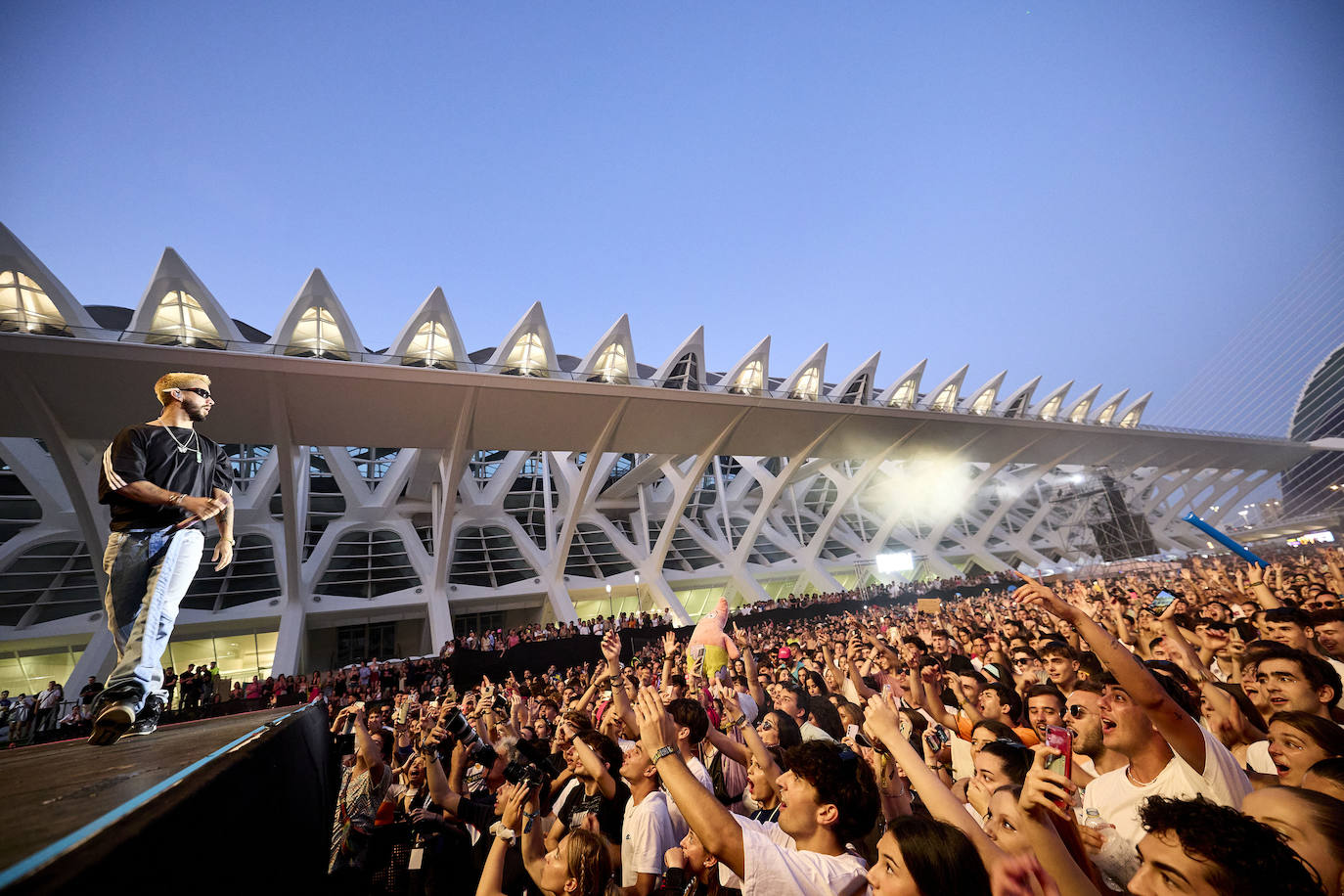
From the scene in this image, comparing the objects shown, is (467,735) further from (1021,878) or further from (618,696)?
(1021,878)

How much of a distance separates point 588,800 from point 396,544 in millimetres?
23275

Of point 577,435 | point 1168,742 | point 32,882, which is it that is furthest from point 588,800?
point 577,435

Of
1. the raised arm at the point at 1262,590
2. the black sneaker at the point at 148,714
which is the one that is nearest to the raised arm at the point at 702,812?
the black sneaker at the point at 148,714

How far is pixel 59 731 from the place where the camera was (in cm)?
963

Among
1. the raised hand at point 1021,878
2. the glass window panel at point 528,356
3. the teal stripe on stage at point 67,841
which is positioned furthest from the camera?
the glass window panel at point 528,356

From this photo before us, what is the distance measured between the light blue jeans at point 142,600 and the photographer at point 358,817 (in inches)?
69.7

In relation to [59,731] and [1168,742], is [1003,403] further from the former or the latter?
[59,731]

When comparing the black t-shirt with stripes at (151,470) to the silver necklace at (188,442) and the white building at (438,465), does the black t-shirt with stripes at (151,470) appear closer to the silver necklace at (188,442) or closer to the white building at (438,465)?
the silver necklace at (188,442)

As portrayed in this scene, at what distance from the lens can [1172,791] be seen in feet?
6.49

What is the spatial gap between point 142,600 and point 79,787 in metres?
1.58

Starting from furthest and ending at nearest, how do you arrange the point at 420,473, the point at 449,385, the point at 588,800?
the point at 420,473, the point at 449,385, the point at 588,800

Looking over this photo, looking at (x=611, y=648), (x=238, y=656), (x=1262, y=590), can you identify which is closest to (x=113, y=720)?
(x=611, y=648)

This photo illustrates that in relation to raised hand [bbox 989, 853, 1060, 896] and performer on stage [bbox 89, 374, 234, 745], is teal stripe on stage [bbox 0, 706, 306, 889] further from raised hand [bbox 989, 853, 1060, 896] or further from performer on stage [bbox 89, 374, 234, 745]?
raised hand [bbox 989, 853, 1060, 896]

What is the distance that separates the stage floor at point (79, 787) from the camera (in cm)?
77
